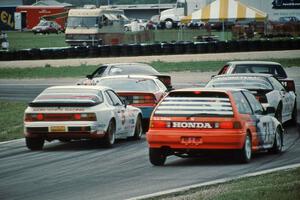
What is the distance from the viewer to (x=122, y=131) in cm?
2016

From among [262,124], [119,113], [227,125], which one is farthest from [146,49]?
[227,125]

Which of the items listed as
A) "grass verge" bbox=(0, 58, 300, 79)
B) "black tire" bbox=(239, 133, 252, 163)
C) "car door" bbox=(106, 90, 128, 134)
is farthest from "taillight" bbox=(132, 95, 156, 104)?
"grass verge" bbox=(0, 58, 300, 79)

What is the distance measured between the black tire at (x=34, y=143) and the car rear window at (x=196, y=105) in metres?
3.98

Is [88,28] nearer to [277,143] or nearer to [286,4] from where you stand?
[286,4]

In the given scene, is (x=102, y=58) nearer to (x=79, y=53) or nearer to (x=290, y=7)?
(x=79, y=53)

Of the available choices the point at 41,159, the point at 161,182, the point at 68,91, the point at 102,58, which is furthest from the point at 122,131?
the point at 102,58

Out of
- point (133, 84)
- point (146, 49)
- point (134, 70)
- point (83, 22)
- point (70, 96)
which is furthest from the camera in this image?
point (83, 22)

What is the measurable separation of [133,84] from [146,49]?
29991 mm

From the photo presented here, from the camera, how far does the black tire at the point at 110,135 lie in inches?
750

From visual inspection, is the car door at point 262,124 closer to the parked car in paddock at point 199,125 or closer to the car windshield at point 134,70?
the parked car in paddock at point 199,125

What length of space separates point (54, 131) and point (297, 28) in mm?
58979

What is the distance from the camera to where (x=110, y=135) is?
1927cm

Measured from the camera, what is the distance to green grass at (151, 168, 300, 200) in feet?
35.2

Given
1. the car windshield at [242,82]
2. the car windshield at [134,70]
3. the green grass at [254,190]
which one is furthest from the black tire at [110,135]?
the car windshield at [134,70]
